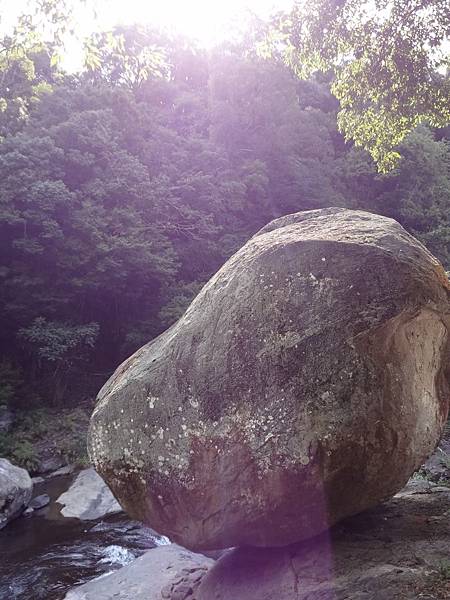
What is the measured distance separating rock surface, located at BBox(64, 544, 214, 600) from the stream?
0.50 metres

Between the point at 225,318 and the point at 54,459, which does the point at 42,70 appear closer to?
the point at 54,459

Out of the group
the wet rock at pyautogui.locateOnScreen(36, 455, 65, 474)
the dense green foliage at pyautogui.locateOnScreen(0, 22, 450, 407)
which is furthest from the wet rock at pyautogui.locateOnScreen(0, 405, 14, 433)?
the wet rock at pyautogui.locateOnScreen(36, 455, 65, 474)

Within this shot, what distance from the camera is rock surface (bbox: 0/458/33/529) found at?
908cm

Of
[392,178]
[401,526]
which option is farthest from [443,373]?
[392,178]

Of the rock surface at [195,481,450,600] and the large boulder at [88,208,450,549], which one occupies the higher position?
the large boulder at [88,208,450,549]

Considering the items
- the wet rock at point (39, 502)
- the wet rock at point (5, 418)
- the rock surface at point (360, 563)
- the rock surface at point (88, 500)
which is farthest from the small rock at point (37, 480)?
the rock surface at point (360, 563)

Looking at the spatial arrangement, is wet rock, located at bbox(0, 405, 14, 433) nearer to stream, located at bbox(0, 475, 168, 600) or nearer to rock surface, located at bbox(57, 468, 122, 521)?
rock surface, located at bbox(57, 468, 122, 521)

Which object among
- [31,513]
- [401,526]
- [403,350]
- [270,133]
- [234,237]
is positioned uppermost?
[270,133]

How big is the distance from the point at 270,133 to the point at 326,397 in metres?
24.3

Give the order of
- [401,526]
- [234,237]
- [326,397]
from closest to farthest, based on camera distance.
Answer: [326,397]
[401,526]
[234,237]

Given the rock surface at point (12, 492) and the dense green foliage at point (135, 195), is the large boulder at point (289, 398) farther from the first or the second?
the dense green foliage at point (135, 195)

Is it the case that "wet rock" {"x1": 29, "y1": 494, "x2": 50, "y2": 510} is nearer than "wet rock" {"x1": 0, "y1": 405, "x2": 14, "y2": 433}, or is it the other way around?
"wet rock" {"x1": 29, "y1": 494, "x2": 50, "y2": 510}

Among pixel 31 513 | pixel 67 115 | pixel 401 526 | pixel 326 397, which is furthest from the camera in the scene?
pixel 67 115

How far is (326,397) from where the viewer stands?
3.75 m
